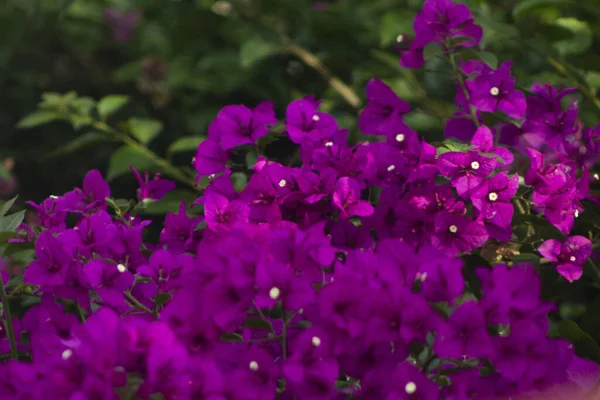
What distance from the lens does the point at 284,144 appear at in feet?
7.32

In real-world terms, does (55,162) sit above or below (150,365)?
below

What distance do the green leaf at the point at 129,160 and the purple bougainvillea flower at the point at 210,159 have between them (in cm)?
78

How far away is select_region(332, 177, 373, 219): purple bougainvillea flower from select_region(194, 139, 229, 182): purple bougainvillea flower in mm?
173

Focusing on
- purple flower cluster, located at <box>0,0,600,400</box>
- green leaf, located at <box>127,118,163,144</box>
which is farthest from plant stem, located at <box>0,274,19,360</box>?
green leaf, located at <box>127,118,163,144</box>

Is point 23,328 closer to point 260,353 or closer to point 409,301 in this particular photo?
point 260,353

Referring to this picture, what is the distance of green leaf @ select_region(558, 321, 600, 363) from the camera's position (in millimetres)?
960

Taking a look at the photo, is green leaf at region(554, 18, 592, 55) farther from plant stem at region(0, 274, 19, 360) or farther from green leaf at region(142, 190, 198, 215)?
plant stem at region(0, 274, 19, 360)

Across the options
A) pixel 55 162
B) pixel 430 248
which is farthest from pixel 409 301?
pixel 55 162

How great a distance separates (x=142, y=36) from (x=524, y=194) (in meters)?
1.71

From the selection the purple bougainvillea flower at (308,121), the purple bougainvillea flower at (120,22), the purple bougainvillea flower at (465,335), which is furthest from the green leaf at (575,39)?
the purple bougainvillea flower at (120,22)

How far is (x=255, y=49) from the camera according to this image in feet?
6.50

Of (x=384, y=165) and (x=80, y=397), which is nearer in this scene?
(x=80, y=397)

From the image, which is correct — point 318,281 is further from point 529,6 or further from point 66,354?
point 529,6

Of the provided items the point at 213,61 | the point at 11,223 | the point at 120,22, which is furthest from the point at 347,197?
the point at 120,22
